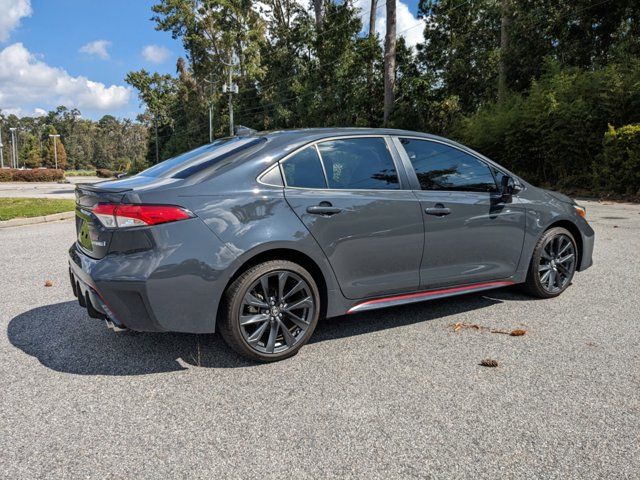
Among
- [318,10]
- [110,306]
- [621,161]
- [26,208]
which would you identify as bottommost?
[110,306]

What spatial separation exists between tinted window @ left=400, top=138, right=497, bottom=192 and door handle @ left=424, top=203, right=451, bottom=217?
0.54 ft

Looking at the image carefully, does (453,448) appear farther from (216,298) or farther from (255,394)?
(216,298)

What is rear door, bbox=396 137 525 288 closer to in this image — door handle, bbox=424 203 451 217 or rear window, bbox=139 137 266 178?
door handle, bbox=424 203 451 217

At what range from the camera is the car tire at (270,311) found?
10.1 feet

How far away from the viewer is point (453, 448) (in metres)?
2.27

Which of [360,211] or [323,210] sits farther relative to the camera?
[360,211]

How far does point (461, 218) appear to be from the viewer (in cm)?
390

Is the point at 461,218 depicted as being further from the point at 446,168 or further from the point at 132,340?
the point at 132,340

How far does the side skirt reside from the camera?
3.58 meters

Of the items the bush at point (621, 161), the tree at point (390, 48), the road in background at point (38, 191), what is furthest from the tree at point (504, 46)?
the road in background at point (38, 191)

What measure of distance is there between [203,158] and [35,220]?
9.03 m

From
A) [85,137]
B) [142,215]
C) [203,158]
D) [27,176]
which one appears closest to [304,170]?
[203,158]

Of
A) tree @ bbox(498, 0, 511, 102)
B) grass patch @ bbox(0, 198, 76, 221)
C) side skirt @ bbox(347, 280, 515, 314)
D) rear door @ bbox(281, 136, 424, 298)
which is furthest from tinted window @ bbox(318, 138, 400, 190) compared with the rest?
tree @ bbox(498, 0, 511, 102)

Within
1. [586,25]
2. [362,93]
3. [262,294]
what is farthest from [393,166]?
[362,93]
